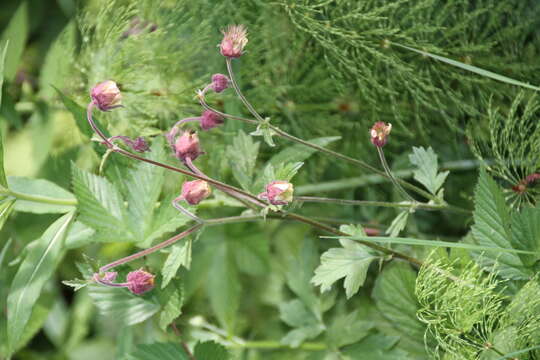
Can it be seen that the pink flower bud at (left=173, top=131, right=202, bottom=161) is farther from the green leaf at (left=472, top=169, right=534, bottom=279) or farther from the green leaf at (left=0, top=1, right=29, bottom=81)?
the green leaf at (left=0, top=1, right=29, bottom=81)

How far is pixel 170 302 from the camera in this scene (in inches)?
24.3

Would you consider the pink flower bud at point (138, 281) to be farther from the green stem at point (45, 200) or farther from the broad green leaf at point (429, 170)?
the broad green leaf at point (429, 170)

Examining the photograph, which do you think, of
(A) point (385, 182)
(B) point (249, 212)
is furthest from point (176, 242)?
(A) point (385, 182)

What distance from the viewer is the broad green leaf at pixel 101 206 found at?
60 cm

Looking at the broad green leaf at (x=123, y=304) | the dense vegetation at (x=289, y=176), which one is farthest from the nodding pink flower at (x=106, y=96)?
the broad green leaf at (x=123, y=304)

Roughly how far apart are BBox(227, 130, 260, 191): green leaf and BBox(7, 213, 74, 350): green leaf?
0.64 ft

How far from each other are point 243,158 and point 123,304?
0.68 feet

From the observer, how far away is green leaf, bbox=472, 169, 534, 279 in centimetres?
55

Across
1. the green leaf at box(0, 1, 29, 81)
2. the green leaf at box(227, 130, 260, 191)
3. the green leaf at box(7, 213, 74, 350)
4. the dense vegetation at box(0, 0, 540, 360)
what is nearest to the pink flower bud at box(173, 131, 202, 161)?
the dense vegetation at box(0, 0, 540, 360)

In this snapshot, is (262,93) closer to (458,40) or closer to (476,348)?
(458,40)

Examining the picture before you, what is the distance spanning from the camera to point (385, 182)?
0.91 meters

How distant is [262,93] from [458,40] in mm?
259

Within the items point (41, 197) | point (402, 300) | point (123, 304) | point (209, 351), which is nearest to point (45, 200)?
point (41, 197)

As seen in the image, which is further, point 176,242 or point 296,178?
point 296,178
